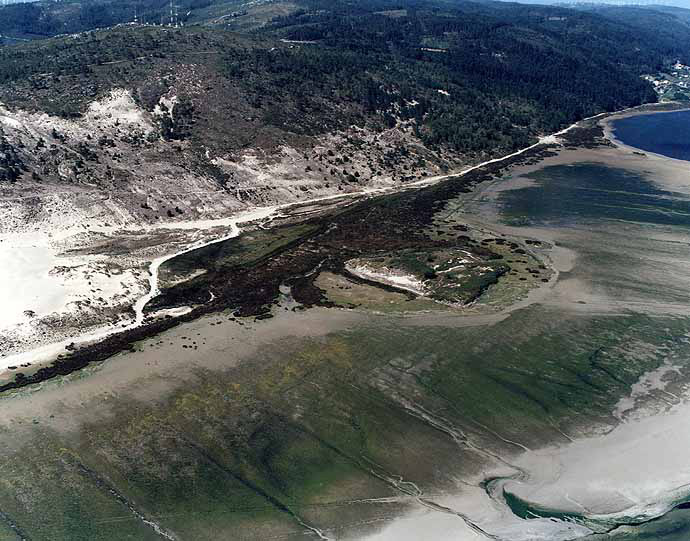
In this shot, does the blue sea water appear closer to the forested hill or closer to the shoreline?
the forested hill

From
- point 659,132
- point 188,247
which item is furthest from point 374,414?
point 659,132

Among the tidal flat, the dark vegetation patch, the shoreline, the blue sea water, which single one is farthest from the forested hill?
the tidal flat

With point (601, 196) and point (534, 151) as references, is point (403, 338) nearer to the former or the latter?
point (601, 196)

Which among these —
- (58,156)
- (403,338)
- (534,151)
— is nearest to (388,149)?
(534,151)

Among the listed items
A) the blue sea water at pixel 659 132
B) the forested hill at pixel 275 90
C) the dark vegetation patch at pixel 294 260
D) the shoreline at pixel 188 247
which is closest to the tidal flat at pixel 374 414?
the dark vegetation patch at pixel 294 260

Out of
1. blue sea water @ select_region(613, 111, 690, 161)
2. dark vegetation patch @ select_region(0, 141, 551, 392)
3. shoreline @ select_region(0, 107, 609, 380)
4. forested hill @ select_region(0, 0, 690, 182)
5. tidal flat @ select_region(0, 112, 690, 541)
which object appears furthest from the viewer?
blue sea water @ select_region(613, 111, 690, 161)

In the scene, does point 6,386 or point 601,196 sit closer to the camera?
point 6,386

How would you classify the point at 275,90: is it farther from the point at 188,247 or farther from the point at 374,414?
the point at 374,414
